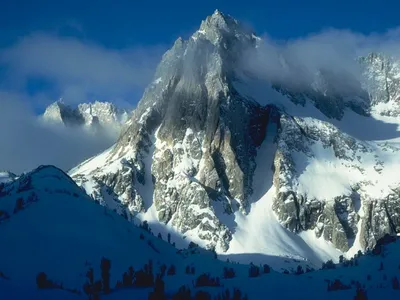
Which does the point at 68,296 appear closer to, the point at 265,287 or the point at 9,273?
the point at 9,273

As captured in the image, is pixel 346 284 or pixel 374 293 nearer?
pixel 374 293

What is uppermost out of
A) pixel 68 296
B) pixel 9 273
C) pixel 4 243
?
pixel 4 243

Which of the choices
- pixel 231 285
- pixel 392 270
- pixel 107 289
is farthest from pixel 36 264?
pixel 392 270

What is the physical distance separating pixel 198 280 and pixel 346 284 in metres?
40.9

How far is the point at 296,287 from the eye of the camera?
18100 cm

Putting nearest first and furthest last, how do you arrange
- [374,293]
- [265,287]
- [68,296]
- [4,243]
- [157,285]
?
[68,296], [157,285], [374,293], [265,287], [4,243]

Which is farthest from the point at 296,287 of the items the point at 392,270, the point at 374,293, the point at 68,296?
the point at 68,296

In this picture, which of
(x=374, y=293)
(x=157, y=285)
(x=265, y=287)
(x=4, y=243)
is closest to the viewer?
(x=157, y=285)

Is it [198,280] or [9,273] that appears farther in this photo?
[198,280]

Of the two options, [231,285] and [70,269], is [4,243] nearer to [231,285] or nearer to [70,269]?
[70,269]

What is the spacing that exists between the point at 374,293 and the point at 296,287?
73.9ft

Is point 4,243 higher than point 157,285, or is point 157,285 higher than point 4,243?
point 4,243

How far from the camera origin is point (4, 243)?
197 meters

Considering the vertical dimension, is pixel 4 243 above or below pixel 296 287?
above
